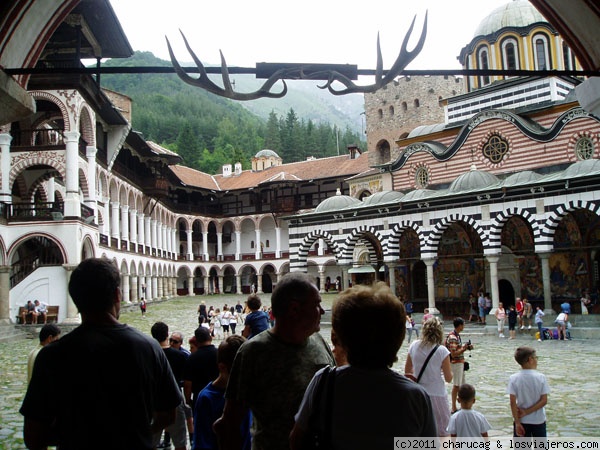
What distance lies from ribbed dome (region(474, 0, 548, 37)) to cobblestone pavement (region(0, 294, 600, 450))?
604 inches

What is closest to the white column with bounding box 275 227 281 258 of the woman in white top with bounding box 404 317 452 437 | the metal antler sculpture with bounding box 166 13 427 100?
the woman in white top with bounding box 404 317 452 437

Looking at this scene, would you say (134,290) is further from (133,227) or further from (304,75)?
(304,75)

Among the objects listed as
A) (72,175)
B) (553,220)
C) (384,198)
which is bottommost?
(553,220)

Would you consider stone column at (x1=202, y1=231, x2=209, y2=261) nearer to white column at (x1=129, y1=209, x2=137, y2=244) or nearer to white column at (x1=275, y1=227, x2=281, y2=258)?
white column at (x1=275, y1=227, x2=281, y2=258)

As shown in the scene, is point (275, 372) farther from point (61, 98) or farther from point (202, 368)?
point (61, 98)

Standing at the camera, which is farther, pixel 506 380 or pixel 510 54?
pixel 510 54

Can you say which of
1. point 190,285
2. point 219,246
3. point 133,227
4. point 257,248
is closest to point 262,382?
point 133,227

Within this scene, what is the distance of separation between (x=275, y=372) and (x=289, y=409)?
0.19 meters

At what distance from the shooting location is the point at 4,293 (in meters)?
22.6

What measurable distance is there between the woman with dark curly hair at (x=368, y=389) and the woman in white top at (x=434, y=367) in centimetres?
278

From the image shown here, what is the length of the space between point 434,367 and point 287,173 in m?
49.6

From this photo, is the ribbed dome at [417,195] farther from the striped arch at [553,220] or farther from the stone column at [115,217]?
the stone column at [115,217]

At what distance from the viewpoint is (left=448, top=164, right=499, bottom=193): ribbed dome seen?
22.6m

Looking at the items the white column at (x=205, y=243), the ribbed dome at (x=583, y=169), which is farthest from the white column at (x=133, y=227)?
the ribbed dome at (x=583, y=169)
